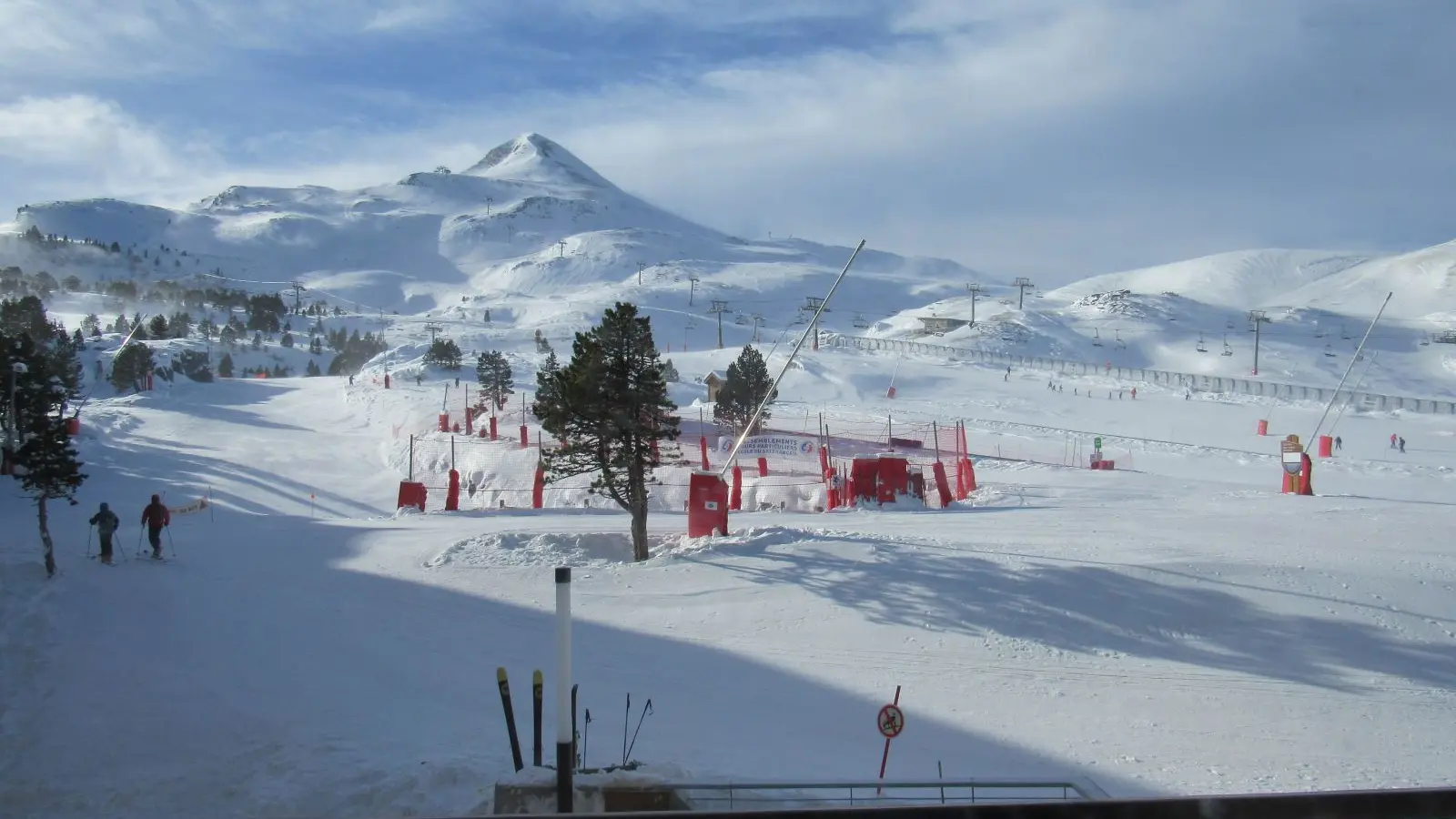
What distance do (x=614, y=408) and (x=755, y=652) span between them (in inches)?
271

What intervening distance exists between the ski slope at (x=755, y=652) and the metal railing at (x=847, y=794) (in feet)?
3.02

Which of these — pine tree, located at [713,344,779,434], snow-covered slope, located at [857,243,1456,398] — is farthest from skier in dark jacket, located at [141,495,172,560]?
snow-covered slope, located at [857,243,1456,398]

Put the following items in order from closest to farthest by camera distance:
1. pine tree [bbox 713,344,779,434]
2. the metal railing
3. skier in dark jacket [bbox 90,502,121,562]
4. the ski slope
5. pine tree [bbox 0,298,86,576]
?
the metal railing
the ski slope
pine tree [bbox 0,298,86,576]
skier in dark jacket [bbox 90,502,121,562]
pine tree [bbox 713,344,779,434]

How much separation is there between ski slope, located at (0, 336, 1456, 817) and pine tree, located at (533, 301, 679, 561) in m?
1.50

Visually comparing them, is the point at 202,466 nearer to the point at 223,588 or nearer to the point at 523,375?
the point at 223,588

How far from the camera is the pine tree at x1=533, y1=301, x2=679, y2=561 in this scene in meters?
18.0

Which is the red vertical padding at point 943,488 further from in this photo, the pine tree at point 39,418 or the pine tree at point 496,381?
the pine tree at point 496,381

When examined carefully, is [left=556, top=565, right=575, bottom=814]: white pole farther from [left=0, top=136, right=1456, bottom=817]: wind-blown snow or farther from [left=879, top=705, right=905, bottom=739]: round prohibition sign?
[left=879, top=705, right=905, bottom=739]: round prohibition sign

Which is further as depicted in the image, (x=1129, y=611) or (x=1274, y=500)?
(x=1274, y=500)

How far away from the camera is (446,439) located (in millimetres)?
44125

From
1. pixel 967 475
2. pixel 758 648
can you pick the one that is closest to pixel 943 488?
pixel 967 475

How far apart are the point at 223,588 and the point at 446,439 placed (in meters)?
29.9

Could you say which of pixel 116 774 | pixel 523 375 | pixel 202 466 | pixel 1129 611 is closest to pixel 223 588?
pixel 116 774

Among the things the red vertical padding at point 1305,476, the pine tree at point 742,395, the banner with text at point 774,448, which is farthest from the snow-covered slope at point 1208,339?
the banner with text at point 774,448
